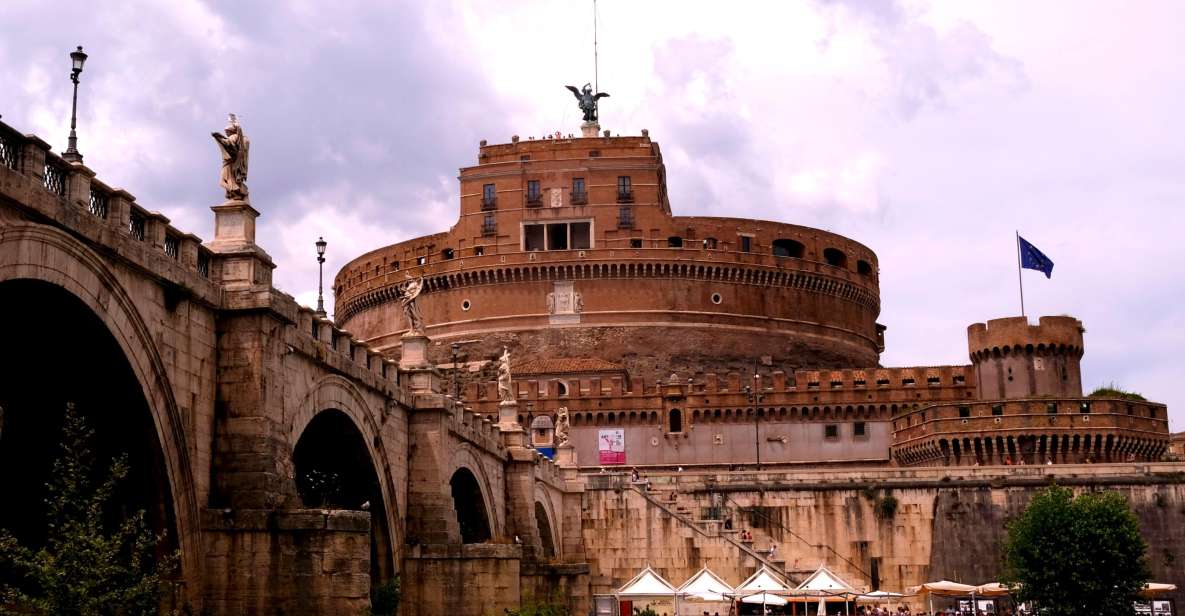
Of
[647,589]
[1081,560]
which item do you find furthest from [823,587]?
[1081,560]

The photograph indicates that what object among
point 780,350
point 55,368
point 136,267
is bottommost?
point 55,368

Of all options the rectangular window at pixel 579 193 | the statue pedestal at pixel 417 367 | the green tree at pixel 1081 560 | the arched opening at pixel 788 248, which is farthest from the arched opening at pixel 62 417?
the arched opening at pixel 788 248

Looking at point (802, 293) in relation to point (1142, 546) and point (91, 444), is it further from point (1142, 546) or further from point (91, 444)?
point (91, 444)

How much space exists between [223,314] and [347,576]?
4283 mm

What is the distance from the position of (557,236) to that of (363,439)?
62790 millimetres

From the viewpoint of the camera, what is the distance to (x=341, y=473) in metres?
29.2

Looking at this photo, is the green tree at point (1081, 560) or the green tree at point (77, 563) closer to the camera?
the green tree at point (77, 563)

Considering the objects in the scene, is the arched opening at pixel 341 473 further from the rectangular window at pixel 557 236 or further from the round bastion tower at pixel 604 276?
the rectangular window at pixel 557 236

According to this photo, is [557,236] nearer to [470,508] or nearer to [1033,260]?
[1033,260]

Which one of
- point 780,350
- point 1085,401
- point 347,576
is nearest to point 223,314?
point 347,576

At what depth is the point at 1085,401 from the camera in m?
64.0

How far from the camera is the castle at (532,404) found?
19.4 meters

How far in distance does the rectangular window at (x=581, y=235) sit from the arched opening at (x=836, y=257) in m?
16.8

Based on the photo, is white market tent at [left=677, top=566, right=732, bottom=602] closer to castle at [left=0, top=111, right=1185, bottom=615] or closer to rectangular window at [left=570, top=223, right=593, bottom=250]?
castle at [left=0, top=111, right=1185, bottom=615]
